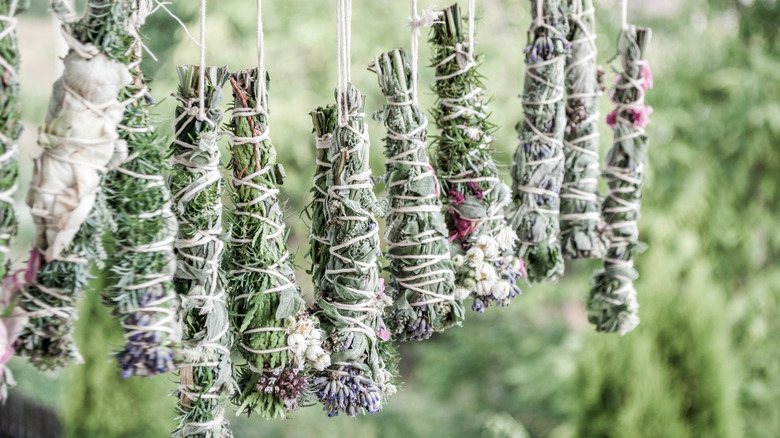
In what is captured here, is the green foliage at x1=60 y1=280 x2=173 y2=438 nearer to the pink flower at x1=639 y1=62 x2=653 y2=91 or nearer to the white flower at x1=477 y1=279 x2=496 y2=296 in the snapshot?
the white flower at x1=477 y1=279 x2=496 y2=296

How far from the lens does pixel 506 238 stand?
114 cm

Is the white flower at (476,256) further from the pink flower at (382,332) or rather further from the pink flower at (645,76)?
the pink flower at (645,76)

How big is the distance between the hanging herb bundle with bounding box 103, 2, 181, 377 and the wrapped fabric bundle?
0.10 meters

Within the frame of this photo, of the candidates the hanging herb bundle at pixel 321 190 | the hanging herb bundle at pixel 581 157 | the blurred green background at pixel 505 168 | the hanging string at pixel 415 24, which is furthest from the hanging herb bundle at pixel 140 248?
the blurred green background at pixel 505 168

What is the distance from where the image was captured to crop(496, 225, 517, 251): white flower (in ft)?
3.73

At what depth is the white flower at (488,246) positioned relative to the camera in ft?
3.65

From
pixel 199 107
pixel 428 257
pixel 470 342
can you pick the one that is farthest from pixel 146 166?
pixel 470 342

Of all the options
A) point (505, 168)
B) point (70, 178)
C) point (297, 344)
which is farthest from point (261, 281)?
point (505, 168)

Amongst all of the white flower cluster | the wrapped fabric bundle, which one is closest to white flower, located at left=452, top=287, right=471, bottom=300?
the white flower cluster

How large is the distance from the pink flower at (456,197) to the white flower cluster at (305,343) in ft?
1.05

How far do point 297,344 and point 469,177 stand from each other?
0.39 metres

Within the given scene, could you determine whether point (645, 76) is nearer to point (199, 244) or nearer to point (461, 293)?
point (461, 293)

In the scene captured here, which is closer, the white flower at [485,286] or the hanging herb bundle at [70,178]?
the hanging herb bundle at [70,178]

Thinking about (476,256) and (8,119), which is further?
(476,256)
